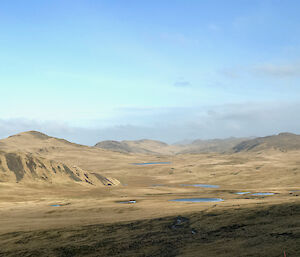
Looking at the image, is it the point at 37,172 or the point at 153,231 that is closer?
the point at 153,231

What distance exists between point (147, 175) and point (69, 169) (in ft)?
165

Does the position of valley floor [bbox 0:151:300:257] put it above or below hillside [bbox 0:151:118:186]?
below

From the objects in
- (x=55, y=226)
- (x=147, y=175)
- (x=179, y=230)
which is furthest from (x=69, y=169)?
(x=179, y=230)

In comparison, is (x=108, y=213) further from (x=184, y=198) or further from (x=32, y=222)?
(x=184, y=198)

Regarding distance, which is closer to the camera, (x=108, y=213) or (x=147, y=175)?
(x=108, y=213)

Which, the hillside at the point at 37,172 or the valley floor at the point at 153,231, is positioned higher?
the hillside at the point at 37,172

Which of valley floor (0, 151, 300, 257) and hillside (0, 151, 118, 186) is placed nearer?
valley floor (0, 151, 300, 257)

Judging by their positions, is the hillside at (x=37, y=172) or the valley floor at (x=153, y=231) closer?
the valley floor at (x=153, y=231)

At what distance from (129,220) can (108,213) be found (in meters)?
9.96

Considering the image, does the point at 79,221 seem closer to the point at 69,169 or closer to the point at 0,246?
the point at 0,246

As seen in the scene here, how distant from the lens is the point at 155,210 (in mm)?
50531

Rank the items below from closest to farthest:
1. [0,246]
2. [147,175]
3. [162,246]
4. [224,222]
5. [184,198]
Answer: [162,246] < [0,246] < [224,222] < [184,198] < [147,175]

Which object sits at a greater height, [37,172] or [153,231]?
[37,172]

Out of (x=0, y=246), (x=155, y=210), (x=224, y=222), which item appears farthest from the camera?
(x=155, y=210)
